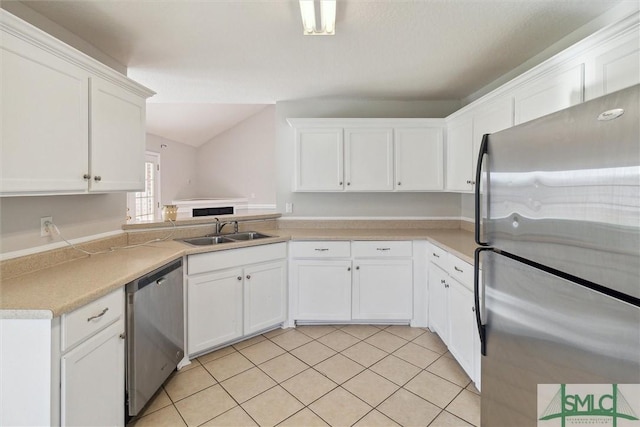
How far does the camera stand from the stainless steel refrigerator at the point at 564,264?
33.0 inches

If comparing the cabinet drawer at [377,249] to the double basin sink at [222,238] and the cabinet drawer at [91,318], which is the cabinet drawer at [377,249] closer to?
the double basin sink at [222,238]

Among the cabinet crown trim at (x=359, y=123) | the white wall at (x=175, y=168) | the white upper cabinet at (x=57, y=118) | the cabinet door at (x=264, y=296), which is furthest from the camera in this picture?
the white wall at (x=175, y=168)

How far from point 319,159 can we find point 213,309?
1750 millimetres

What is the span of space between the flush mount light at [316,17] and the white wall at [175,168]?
6058mm

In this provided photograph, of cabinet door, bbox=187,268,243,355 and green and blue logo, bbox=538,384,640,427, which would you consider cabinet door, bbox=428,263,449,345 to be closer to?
green and blue logo, bbox=538,384,640,427

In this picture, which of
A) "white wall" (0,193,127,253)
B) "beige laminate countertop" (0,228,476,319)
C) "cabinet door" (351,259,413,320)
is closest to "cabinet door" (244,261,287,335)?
"beige laminate countertop" (0,228,476,319)

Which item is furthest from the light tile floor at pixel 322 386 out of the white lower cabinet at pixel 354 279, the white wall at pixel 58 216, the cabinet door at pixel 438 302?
the white wall at pixel 58 216

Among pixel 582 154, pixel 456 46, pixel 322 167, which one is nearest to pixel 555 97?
pixel 456 46

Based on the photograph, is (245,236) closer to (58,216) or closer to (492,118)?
(58,216)

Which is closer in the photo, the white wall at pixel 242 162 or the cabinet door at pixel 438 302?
the cabinet door at pixel 438 302

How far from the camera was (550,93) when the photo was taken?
1.71 metres

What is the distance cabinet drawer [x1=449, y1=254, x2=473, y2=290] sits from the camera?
2.00 meters

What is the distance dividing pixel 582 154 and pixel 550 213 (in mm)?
220

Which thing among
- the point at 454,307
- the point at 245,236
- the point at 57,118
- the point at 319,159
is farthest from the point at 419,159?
the point at 57,118
